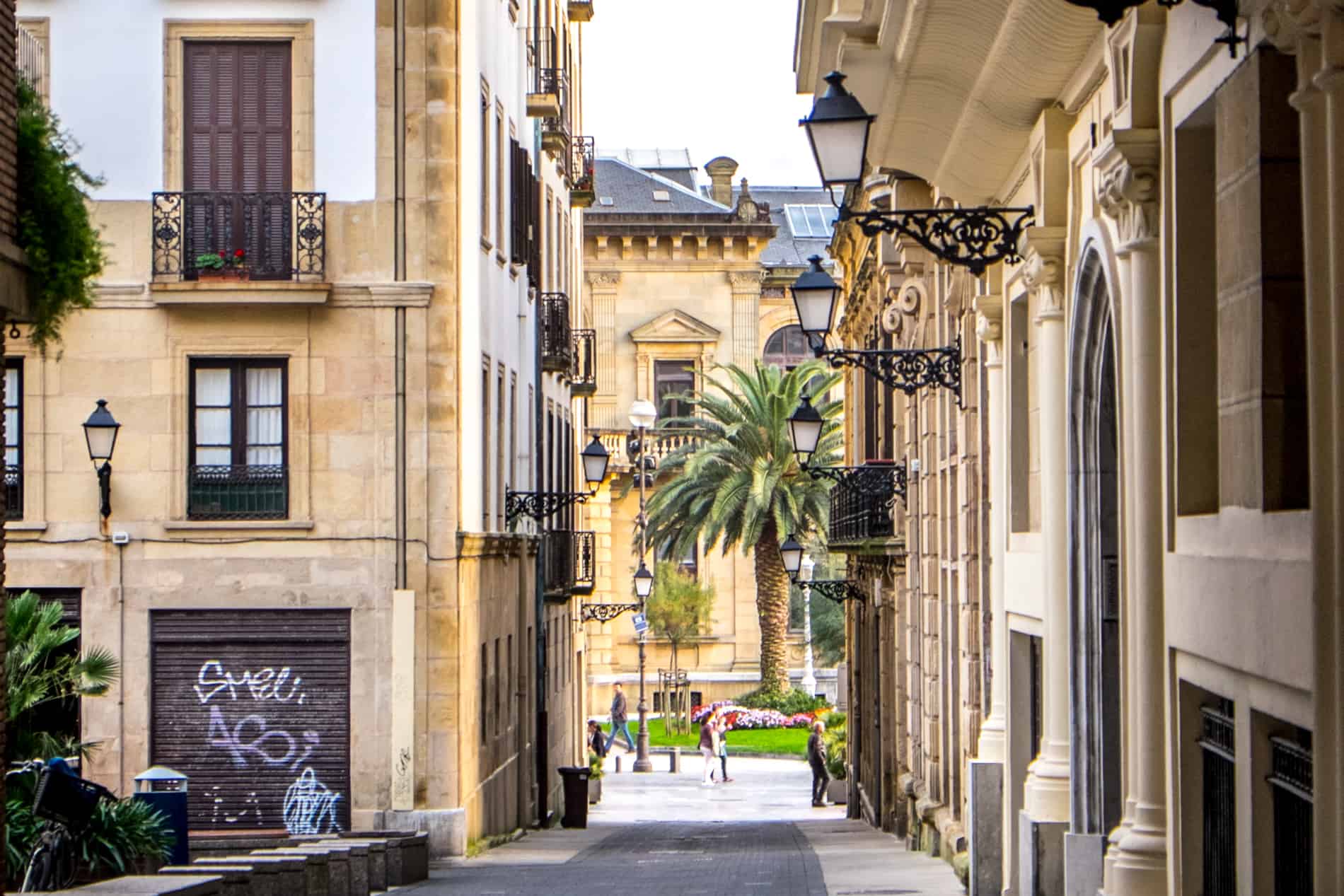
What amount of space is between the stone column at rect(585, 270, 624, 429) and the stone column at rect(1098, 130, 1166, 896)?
54.3 m

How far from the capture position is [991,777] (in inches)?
573

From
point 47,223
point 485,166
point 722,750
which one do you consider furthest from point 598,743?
point 47,223

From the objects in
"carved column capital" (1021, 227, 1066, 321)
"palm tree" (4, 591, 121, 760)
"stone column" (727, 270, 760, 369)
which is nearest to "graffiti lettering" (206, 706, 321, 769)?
"palm tree" (4, 591, 121, 760)

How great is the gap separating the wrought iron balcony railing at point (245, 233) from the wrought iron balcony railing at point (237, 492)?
7.24 feet

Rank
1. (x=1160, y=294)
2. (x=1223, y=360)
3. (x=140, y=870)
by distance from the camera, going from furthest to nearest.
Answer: (x=140, y=870), (x=1160, y=294), (x=1223, y=360)

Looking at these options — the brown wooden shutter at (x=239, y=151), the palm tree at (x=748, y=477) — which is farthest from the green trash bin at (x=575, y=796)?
the palm tree at (x=748, y=477)

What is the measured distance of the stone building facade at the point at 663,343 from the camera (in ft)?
204

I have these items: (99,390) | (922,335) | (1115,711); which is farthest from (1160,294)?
(99,390)

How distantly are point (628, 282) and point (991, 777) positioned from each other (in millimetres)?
50485

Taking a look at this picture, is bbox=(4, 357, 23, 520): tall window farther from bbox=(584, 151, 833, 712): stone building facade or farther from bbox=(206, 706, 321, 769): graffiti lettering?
bbox=(584, 151, 833, 712): stone building facade

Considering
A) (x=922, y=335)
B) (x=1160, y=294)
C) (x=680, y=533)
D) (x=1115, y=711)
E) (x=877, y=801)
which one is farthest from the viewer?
(x=680, y=533)

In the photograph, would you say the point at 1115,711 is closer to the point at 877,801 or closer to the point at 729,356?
the point at 877,801

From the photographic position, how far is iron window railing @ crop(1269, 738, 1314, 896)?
6668 mm

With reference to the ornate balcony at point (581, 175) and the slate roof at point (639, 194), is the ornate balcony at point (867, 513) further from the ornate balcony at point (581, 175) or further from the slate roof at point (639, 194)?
the slate roof at point (639, 194)
